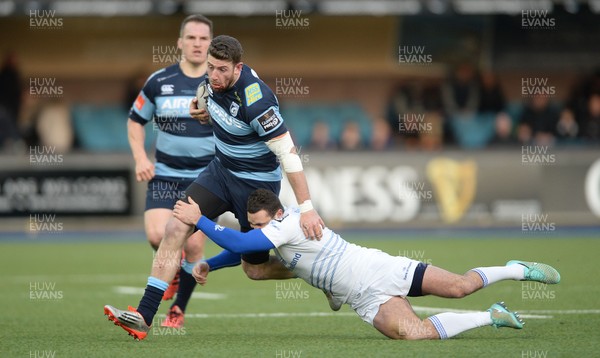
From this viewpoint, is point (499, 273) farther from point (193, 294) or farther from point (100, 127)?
point (100, 127)

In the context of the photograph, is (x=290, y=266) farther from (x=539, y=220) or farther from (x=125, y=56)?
(x=125, y=56)

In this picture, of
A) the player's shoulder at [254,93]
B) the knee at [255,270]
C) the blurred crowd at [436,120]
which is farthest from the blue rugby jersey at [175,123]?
the blurred crowd at [436,120]

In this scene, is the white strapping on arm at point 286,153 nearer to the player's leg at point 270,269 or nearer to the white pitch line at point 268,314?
the player's leg at point 270,269

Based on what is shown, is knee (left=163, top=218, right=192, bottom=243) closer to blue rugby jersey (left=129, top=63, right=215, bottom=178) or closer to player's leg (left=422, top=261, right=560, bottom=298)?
blue rugby jersey (left=129, top=63, right=215, bottom=178)

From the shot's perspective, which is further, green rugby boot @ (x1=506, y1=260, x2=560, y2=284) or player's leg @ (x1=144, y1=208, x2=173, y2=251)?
player's leg @ (x1=144, y1=208, x2=173, y2=251)

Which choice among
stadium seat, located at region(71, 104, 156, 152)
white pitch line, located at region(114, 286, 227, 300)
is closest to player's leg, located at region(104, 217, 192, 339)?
white pitch line, located at region(114, 286, 227, 300)

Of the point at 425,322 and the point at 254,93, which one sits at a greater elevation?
the point at 254,93

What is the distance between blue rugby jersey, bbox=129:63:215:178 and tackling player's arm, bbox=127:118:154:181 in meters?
0.07

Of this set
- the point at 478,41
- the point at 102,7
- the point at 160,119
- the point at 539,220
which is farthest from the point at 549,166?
the point at 160,119

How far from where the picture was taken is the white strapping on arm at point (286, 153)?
8.20 meters

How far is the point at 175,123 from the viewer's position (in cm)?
1000

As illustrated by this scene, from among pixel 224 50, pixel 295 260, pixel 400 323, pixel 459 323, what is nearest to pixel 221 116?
pixel 224 50

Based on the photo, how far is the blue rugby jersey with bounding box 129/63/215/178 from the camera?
9930mm

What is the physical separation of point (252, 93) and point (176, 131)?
190 centimetres
